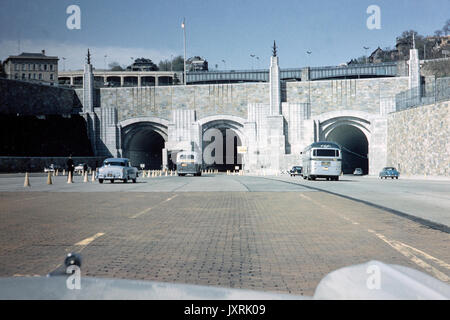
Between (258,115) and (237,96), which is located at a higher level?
(237,96)

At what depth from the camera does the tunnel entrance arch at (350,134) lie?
59.1 m

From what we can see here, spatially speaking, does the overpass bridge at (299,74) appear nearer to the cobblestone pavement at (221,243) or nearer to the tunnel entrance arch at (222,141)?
the tunnel entrance arch at (222,141)

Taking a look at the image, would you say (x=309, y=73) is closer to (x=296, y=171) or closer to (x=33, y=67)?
(x=296, y=171)

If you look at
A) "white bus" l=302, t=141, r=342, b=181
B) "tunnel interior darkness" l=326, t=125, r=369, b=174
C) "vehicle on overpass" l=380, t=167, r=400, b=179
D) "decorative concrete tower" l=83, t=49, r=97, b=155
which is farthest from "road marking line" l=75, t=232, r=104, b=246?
"tunnel interior darkness" l=326, t=125, r=369, b=174

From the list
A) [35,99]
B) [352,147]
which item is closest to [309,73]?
[352,147]

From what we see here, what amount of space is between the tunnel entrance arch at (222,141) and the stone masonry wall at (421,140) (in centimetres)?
1897

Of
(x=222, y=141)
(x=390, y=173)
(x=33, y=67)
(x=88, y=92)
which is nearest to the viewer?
(x=390, y=173)

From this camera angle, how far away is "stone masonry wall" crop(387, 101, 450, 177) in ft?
136

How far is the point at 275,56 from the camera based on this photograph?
202ft

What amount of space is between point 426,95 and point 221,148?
123 feet

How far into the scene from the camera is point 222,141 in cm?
7656

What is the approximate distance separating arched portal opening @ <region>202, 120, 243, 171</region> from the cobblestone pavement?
5292 centimetres

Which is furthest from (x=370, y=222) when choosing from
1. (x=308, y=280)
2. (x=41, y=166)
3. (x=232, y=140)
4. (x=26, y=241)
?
(x=232, y=140)
